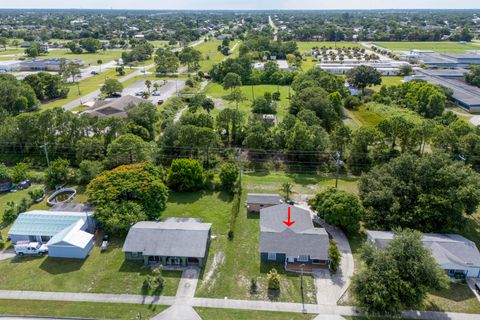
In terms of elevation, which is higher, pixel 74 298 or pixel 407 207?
pixel 407 207

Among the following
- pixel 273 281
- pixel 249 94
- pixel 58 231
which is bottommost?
pixel 273 281

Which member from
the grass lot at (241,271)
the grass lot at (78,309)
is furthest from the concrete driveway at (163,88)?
the grass lot at (78,309)

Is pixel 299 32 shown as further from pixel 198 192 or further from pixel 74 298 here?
pixel 74 298

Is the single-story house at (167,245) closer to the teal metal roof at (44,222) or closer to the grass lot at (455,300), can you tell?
the teal metal roof at (44,222)

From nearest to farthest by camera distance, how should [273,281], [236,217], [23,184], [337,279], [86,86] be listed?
[273,281]
[337,279]
[236,217]
[23,184]
[86,86]

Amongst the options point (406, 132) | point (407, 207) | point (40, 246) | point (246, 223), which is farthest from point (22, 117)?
point (406, 132)

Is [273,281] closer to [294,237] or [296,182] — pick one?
[294,237]

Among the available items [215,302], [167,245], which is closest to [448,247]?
[215,302]

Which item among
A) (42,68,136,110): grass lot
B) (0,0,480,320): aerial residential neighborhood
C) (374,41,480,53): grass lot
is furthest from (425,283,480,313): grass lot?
(374,41,480,53): grass lot
